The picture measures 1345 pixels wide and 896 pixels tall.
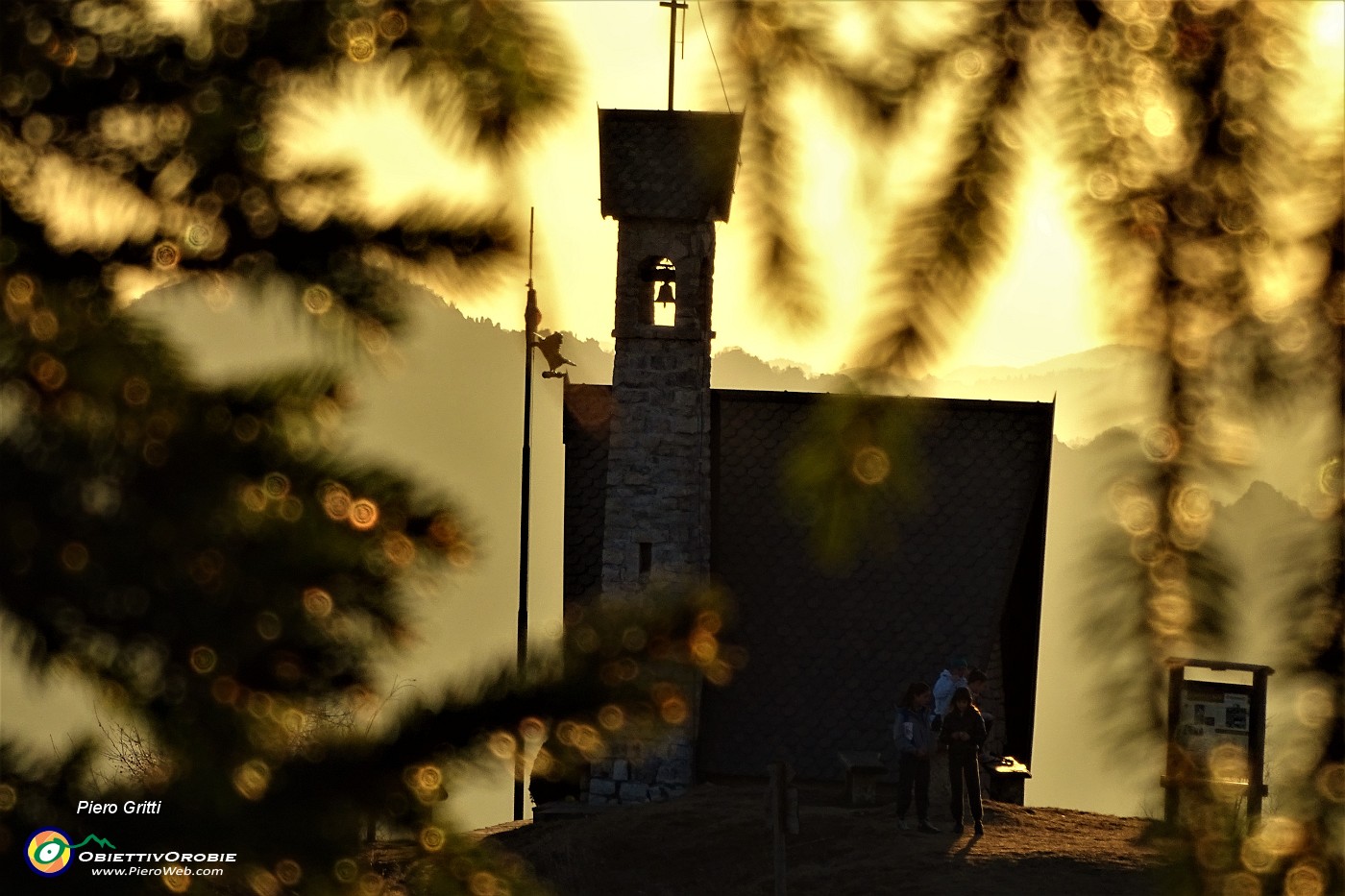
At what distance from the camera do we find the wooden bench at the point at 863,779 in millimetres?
14259

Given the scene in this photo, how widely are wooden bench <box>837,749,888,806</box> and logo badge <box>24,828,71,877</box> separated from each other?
12475 mm

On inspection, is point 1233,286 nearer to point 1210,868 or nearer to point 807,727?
point 1210,868

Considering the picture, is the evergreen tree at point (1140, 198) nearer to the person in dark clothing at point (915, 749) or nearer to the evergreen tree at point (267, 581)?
the evergreen tree at point (267, 581)

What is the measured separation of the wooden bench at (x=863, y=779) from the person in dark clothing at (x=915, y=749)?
0.98 metres

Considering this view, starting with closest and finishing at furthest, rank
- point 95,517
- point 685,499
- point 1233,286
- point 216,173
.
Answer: point 1233,286 < point 95,517 < point 216,173 < point 685,499

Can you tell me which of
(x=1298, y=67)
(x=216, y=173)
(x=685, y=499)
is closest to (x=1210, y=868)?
(x=1298, y=67)

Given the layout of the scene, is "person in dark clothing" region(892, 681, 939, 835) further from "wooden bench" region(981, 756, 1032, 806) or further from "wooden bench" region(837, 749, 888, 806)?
"wooden bench" region(981, 756, 1032, 806)

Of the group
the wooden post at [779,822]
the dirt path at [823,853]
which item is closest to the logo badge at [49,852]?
the wooden post at [779,822]

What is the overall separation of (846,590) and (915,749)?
490cm

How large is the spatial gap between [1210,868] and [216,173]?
104 inches

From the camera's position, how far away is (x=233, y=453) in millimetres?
2482

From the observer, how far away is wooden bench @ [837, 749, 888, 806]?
46.8 ft

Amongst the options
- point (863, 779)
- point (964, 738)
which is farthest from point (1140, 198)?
point (863, 779)

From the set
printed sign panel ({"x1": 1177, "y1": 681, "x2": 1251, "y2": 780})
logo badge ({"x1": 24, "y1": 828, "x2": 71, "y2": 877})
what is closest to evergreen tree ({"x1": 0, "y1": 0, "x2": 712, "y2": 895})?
logo badge ({"x1": 24, "y1": 828, "x2": 71, "y2": 877})
